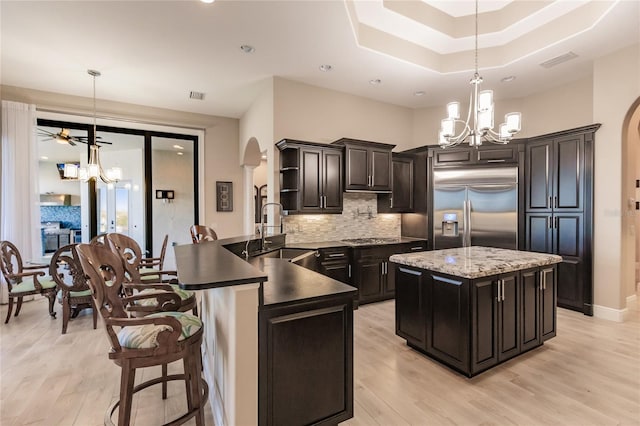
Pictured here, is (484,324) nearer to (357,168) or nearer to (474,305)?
(474,305)

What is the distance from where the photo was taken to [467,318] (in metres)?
2.39

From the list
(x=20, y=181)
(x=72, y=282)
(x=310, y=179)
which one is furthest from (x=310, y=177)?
(x=20, y=181)

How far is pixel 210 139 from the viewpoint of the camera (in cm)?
623

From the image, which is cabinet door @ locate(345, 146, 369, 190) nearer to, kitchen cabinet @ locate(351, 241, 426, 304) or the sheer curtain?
kitchen cabinet @ locate(351, 241, 426, 304)

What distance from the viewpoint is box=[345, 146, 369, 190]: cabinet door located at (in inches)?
183

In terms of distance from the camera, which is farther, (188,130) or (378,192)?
(188,130)

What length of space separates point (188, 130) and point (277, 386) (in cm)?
575

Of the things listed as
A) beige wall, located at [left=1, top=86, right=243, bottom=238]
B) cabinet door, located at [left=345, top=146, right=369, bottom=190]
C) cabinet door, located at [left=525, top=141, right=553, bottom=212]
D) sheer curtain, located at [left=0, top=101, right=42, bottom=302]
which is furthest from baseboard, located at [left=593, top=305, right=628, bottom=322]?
sheer curtain, located at [left=0, top=101, right=42, bottom=302]

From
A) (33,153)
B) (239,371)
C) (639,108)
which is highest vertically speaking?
(639,108)

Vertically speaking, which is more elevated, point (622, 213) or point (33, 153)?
point (33, 153)

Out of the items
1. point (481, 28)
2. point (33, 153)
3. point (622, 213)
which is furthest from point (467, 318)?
point (33, 153)

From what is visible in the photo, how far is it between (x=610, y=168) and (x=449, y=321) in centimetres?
330

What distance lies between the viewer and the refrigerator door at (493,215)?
186 inches

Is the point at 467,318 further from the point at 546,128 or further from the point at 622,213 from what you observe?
the point at 546,128
